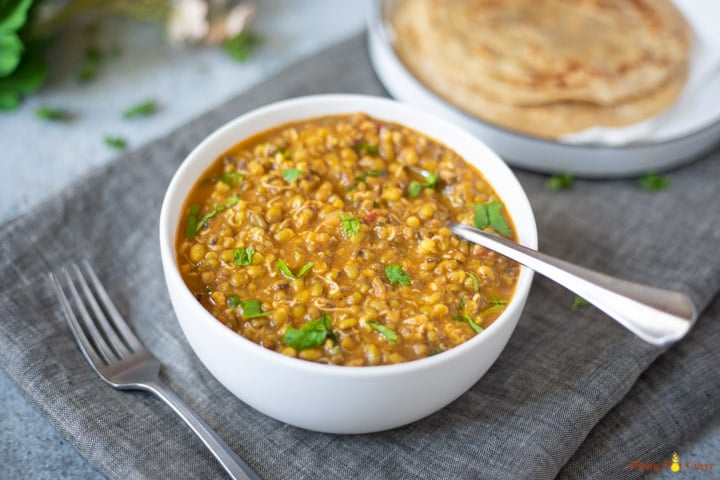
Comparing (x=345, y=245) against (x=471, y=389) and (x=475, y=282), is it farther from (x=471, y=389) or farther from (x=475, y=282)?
(x=471, y=389)

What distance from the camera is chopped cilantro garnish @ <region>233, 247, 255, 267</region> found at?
11.6 ft

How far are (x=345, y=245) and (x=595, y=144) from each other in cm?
223

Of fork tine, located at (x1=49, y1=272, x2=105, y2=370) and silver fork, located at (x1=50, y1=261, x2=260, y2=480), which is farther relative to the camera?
fork tine, located at (x1=49, y1=272, x2=105, y2=370)

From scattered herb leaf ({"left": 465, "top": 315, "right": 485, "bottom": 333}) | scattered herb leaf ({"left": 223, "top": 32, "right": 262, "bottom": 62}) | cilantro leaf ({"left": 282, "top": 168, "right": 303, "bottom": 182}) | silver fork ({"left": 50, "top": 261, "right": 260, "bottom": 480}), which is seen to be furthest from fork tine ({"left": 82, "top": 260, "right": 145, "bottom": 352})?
scattered herb leaf ({"left": 223, "top": 32, "right": 262, "bottom": 62})

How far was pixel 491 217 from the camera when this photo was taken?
154 inches

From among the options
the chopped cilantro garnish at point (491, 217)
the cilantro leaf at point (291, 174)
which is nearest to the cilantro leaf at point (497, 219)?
the chopped cilantro garnish at point (491, 217)

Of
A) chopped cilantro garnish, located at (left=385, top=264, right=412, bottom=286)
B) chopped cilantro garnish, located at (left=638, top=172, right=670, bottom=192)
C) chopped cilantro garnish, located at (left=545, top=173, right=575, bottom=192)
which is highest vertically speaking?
chopped cilantro garnish, located at (left=385, top=264, right=412, bottom=286)

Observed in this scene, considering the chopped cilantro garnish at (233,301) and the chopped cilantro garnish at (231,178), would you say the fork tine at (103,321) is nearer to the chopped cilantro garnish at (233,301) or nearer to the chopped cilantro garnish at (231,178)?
the chopped cilantro garnish at (233,301)

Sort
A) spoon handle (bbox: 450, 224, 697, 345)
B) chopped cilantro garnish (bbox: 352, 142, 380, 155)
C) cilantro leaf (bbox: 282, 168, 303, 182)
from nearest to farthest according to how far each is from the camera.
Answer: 1. spoon handle (bbox: 450, 224, 697, 345)
2. cilantro leaf (bbox: 282, 168, 303, 182)
3. chopped cilantro garnish (bbox: 352, 142, 380, 155)

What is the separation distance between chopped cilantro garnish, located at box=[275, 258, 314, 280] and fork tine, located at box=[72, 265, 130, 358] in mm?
1017

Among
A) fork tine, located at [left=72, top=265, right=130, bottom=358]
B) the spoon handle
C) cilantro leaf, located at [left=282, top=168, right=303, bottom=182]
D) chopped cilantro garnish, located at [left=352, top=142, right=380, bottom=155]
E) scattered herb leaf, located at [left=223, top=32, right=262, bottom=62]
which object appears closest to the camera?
the spoon handle

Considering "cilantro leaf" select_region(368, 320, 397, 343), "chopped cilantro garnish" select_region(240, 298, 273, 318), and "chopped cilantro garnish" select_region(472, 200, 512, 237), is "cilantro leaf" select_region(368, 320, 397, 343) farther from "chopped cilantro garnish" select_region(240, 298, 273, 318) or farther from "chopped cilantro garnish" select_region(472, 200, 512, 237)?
"chopped cilantro garnish" select_region(472, 200, 512, 237)

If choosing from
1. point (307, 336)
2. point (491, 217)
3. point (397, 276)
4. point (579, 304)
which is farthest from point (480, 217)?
point (307, 336)

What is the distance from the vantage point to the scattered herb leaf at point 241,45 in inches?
238
